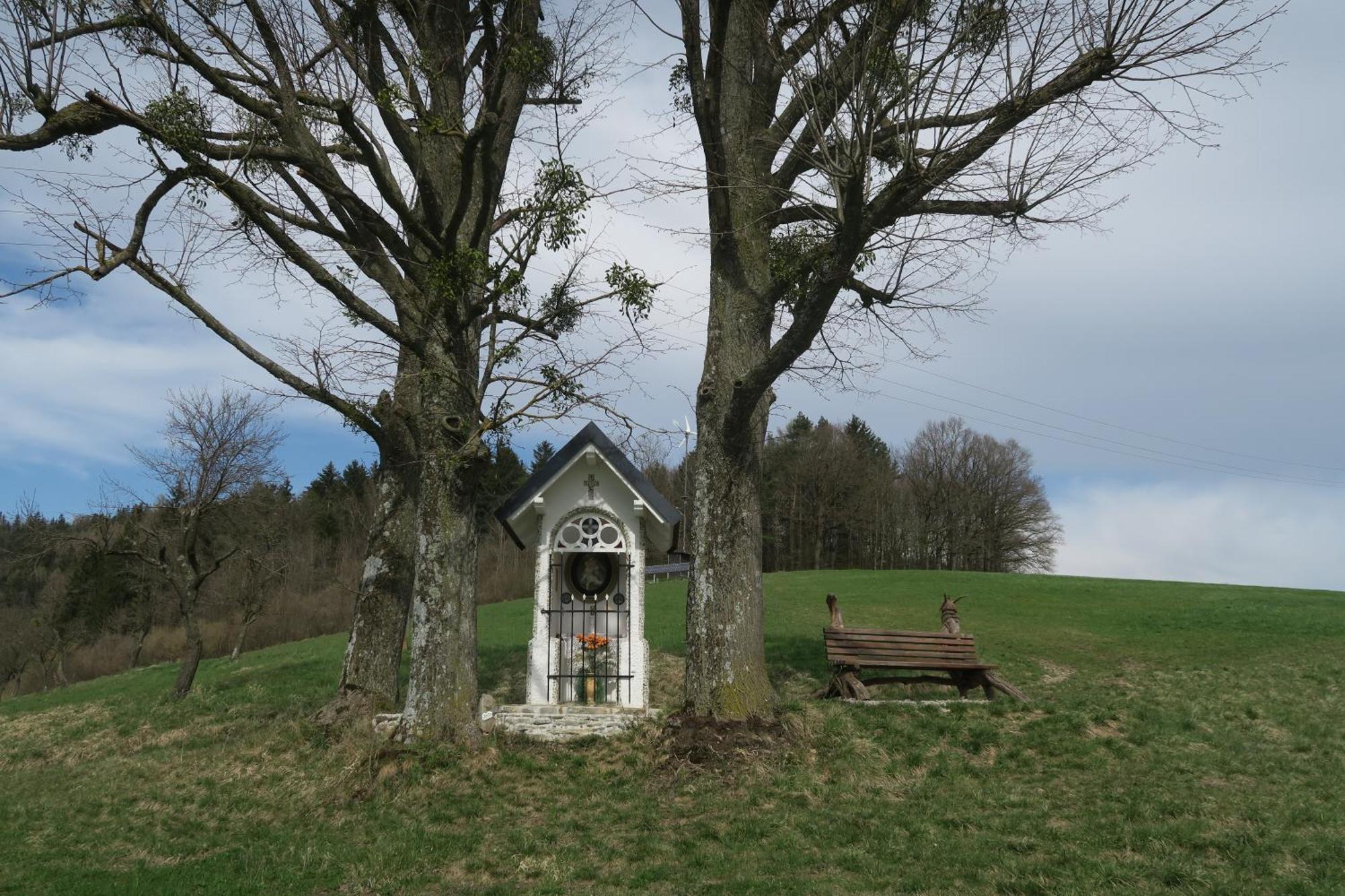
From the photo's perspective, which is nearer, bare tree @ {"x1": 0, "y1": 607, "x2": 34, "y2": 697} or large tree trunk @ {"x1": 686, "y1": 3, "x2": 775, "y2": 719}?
large tree trunk @ {"x1": 686, "y1": 3, "x2": 775, "y2": 719}

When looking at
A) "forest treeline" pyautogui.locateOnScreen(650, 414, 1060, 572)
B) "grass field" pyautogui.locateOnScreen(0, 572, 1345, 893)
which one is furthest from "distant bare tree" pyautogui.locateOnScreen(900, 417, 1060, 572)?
"grass field" pyautogui.locateOnScreen(0, 572, 1345, 893)

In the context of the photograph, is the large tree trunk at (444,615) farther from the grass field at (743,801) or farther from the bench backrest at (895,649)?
the bench backrest at (895,649)

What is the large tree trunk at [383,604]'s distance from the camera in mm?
11250

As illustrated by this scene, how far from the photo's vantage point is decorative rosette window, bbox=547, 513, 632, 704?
11.0 m

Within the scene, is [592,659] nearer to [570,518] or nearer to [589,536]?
[589,536]

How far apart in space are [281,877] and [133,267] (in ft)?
23.9

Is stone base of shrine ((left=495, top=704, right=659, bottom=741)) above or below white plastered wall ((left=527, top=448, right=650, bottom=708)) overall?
below

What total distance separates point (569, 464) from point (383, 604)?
330 cm

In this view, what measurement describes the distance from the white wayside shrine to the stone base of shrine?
Result: 18.7 inches

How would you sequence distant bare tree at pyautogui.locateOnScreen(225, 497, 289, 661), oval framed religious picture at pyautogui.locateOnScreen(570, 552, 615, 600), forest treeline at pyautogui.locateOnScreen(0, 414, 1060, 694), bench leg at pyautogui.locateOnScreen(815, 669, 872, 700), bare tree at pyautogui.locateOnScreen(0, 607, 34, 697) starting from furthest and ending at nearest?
bare tree at pyautogui.locateOnScreen(0, 607, 34, 697) < forest treeline at pyautogui.locateOnScreen(0, 414, 1060, 694) < distant bare tree at pyautogui.locateOnScreen(225, 497, 289, 661) < oval framed religious picture at pyautogui.locateOnScreen(570, 552, 615, 600) < bench leg at pyautogui.locateOnScreen(815, 669, 872, 700)

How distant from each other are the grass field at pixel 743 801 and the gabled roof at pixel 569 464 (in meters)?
2.92

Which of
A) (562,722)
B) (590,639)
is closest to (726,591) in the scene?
(590,639)

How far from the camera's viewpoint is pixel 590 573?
37.8 feet

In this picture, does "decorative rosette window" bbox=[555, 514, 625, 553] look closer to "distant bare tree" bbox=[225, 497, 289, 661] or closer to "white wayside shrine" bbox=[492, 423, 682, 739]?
"white wayside shrine" bbox=[492, 423, 682, 739]
